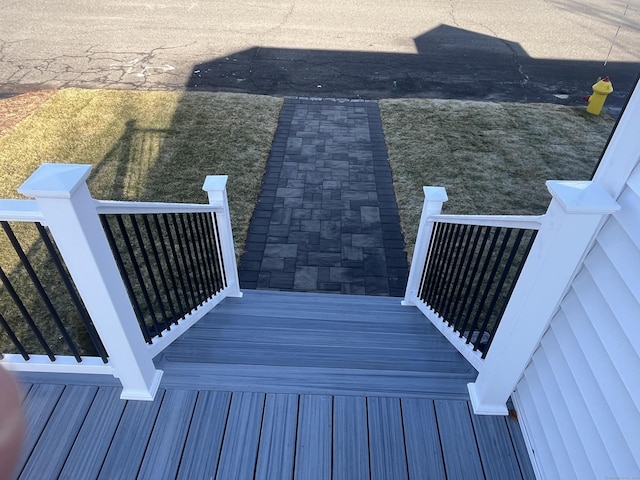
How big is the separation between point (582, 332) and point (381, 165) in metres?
5.22

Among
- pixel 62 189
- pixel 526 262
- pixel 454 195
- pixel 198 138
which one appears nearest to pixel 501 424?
pixel 526 262

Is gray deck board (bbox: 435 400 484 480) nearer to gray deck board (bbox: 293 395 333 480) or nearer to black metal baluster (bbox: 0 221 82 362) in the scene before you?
gray deck board (bbox: 293 395 333 480)

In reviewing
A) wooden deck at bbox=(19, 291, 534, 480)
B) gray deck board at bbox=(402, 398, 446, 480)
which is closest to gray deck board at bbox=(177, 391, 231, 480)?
wooden deck at bbox=(19, 291, 534, 480)

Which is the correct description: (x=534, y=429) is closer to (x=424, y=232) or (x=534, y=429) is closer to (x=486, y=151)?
(x=424, y=232)

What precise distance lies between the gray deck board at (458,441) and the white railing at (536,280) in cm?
11

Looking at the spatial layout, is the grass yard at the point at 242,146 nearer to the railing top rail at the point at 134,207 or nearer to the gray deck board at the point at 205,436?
the railing top rail at the point at 134,207

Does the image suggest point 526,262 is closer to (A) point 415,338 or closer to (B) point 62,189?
(A) point 415,338

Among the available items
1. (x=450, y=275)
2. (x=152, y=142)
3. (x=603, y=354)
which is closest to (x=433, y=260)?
(x=450, y=275)

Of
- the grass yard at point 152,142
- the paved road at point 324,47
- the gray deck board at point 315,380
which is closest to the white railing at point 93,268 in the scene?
the gray deck board at point 315,380

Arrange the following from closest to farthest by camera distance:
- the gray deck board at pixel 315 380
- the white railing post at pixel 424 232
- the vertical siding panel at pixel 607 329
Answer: the vertical siding panel at pixel 607 329, the gray deck board at pixel 315 380, the white railing post at pixel 424 232

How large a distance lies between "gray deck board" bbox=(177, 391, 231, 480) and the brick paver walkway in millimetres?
2174

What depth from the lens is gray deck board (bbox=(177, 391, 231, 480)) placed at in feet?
7.07

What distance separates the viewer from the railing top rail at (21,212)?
5.74ft

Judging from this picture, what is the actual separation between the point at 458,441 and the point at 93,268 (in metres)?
2.05
